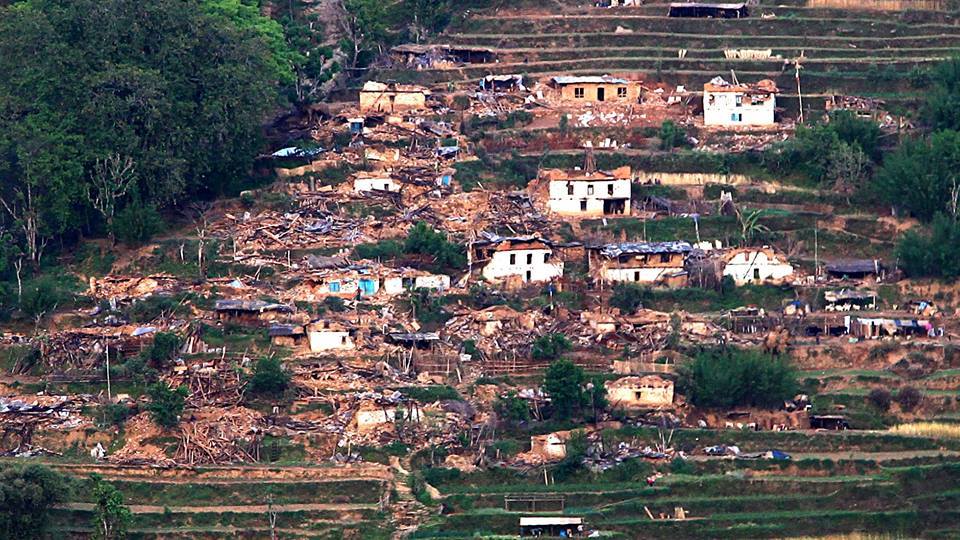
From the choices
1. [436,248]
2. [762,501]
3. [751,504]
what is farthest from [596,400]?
[436,248]

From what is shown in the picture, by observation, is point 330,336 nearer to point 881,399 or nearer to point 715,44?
point 881,399

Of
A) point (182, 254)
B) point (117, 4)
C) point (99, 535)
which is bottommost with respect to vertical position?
point (99, 535)

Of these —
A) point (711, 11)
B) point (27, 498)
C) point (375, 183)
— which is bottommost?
point (27, 498)

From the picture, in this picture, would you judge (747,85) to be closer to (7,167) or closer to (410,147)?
(410,147)

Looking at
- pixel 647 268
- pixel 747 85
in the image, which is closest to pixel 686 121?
pixel 747 85

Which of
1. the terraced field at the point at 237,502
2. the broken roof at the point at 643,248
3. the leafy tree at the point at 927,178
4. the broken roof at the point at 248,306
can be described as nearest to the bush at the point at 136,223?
the broken roof at the point at 248,306
